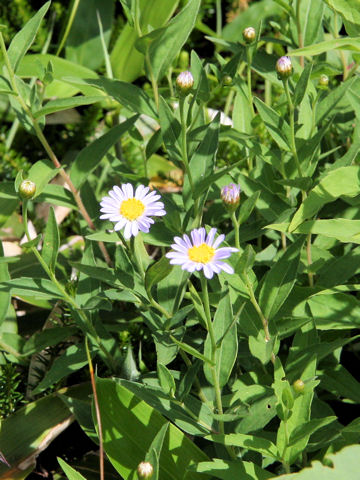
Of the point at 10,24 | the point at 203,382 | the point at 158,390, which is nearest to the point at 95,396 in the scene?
the point at 158,390

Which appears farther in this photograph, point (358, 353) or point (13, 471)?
point (358, 353)

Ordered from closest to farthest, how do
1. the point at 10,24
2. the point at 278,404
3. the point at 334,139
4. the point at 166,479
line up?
the point at 278,404, the point at 166,479, the point at 334,139, the point at 10,24

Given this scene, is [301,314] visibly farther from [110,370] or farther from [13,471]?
[13,471]

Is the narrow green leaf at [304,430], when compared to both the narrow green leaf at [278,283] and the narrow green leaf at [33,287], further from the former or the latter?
the narrow green leaf at [33,287]

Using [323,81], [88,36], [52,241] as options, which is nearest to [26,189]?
[52,241]

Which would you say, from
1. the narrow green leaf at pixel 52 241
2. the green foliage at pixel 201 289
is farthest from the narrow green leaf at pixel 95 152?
the narrow green leaf at pixel 52 241

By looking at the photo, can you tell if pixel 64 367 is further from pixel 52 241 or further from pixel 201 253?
pixel 201 253

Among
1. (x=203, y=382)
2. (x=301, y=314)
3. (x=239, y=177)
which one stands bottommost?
(x=203, y=382)
